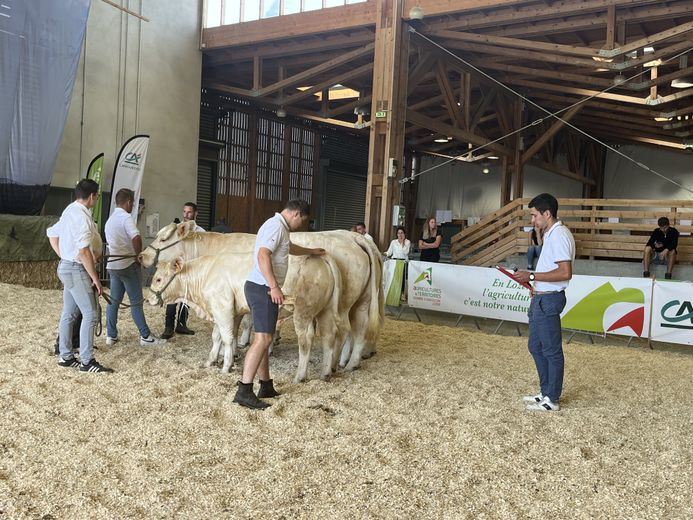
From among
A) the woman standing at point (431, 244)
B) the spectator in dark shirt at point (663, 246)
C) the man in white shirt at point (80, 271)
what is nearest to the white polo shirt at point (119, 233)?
the man in white shirt at point (80, 271)

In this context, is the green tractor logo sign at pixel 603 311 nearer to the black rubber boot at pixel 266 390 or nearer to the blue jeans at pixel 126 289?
the black rubber boot at pixel 266 390

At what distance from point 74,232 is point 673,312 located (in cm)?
692

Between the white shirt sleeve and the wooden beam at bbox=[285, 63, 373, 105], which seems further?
the wooden beam at bbox=[285, 63, 373, 105]

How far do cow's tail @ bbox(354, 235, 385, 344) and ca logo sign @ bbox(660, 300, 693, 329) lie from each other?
390 centimetres

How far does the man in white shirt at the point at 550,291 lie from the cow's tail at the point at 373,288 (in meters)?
1.78

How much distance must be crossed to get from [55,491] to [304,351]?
103 inches

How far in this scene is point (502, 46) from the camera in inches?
466

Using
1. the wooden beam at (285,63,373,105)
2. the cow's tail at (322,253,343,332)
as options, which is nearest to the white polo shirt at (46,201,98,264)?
→ the cow's tail at (322,253,343,332)

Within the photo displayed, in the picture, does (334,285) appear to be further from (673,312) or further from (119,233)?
(673,312)

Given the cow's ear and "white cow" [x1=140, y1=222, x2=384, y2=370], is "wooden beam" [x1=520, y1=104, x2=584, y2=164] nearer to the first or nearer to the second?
"white cow" [x1=140, y1=222, x2=384, y2=370]

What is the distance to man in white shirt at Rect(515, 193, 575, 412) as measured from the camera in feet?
14.7

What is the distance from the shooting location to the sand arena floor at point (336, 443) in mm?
2973

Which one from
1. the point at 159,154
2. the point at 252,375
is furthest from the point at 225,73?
the point at 252,375

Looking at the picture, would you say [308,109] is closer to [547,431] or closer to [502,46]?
[502,46]
